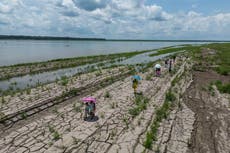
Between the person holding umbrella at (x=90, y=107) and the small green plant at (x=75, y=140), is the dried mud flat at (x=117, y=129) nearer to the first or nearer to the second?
the small green plant at (x=75, y=140)

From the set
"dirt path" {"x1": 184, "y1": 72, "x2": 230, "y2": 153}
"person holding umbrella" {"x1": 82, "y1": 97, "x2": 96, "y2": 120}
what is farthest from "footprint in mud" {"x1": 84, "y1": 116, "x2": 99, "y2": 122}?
"dirt path" {"x1": 184, "y1": 72, "x2": 230, "y2": 153}

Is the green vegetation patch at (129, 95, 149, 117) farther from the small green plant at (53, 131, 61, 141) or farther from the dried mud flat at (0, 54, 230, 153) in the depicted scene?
the small green plant at (53, 131, 61, 141)

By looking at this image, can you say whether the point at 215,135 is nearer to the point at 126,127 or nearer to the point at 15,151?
the point at 126,127

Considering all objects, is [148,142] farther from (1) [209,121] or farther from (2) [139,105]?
(1) [209,121]

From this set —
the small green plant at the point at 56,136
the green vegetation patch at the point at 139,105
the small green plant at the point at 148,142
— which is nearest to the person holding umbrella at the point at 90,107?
the small green plant at the point at 56,136

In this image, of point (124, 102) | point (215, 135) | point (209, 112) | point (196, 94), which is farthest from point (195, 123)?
point (196, 94)

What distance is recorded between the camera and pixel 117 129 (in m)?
7.49

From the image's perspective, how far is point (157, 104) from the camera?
34.0 ft

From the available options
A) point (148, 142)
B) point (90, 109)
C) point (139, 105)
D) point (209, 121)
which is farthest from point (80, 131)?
point (209, 121)

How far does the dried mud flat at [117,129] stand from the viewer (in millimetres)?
6332

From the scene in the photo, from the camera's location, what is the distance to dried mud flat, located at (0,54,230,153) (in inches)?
249

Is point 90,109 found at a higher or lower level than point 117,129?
higher

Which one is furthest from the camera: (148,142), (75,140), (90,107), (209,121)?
(209,121)

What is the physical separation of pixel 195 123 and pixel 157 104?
228 cm
